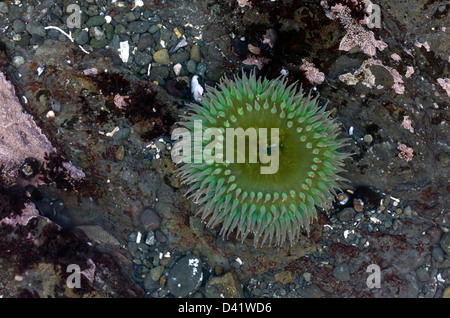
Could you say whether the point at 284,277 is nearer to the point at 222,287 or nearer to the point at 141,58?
the point at 222,287

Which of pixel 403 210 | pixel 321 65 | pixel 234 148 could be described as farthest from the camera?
pixel 403 210

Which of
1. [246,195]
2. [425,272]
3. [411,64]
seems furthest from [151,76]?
[425,272]

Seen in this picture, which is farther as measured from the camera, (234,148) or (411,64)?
(411,64)

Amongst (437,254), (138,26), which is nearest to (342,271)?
(437,254)

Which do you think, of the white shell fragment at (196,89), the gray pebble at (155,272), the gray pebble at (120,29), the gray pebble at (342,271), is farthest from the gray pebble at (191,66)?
the gray pebble at (342,271)

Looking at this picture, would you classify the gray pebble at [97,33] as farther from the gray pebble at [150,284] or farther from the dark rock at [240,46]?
the gray pebble at [150,284]

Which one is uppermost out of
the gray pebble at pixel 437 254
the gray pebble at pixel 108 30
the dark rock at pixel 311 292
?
the gray pebble at pixel 108 30
